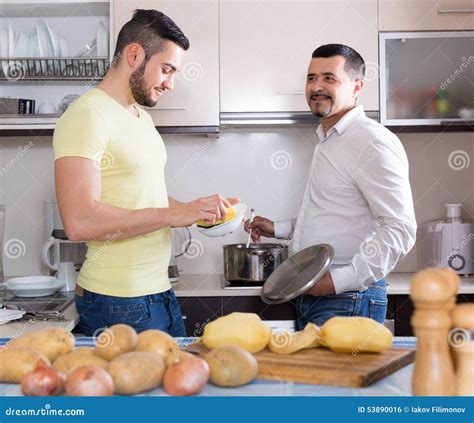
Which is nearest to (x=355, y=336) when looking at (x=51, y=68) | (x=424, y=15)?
(x=424, y=15)

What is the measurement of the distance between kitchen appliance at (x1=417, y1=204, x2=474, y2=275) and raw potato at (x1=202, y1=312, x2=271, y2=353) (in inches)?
63.8

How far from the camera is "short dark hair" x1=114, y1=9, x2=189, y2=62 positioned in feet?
4.84

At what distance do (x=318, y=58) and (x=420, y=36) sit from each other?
68 cm

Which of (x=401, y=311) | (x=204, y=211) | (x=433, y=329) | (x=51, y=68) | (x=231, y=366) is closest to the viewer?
(x=433, y=329)

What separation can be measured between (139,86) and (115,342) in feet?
2.58

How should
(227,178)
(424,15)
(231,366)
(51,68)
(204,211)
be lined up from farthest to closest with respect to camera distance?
(227,178), (51,68), (424,15), (204,211), (231,366)

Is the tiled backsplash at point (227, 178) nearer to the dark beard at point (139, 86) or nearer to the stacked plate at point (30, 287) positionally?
the stacked plate at point (30, 287)

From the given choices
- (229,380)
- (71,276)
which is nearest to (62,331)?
(229,380)

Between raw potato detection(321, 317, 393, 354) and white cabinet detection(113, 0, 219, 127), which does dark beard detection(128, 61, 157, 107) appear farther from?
white cabinet detection(113, 0, 219, 127)

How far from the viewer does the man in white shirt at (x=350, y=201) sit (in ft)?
5.27

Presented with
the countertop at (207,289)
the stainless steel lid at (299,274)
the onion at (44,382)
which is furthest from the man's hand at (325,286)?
the onion at (44,382)

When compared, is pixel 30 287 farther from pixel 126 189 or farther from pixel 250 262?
pixel 126 189

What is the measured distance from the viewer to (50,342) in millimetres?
842

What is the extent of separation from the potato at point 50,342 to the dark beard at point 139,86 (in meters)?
0.73
